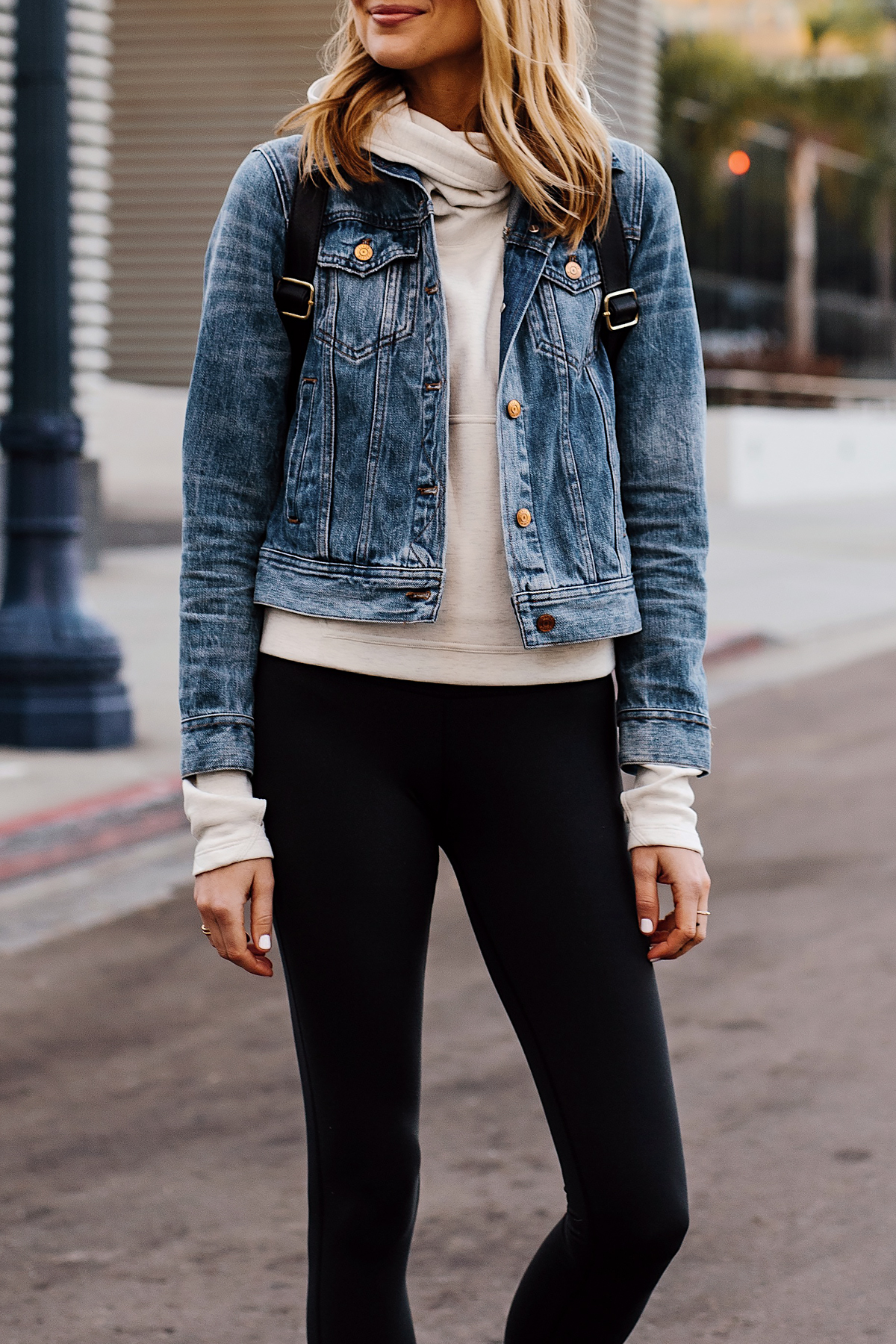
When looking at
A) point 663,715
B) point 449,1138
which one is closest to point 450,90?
point 663,715

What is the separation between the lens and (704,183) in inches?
1107

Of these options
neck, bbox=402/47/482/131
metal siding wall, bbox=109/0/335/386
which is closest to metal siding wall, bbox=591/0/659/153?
metal siding wall, bbox=109/0/335/386

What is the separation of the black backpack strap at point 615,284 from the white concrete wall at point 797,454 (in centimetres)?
2178

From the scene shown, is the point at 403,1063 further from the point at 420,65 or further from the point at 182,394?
the point at 182,394

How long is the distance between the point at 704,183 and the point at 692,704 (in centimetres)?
2732

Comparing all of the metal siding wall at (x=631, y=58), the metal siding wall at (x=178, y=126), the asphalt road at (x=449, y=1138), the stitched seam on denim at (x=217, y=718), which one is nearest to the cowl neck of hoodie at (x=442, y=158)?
the stitched seam on denim at (x=217, y=718)

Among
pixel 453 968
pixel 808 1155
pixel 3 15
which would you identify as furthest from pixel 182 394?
pixel 808 1155

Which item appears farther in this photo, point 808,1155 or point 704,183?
point 704,183

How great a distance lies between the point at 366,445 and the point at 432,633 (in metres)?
0.22

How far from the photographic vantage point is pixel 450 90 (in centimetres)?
212

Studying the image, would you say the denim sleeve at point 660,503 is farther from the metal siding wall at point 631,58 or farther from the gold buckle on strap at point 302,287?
the metal siding wall at point 631,58

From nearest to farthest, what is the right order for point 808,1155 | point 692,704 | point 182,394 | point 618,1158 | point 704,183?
point 618,1158
point 692,704
point 808,1155
point 182,394
point 704,183

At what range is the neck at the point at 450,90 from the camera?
83.4 inches

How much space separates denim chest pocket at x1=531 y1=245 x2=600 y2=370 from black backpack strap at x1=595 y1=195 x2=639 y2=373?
1 cm
